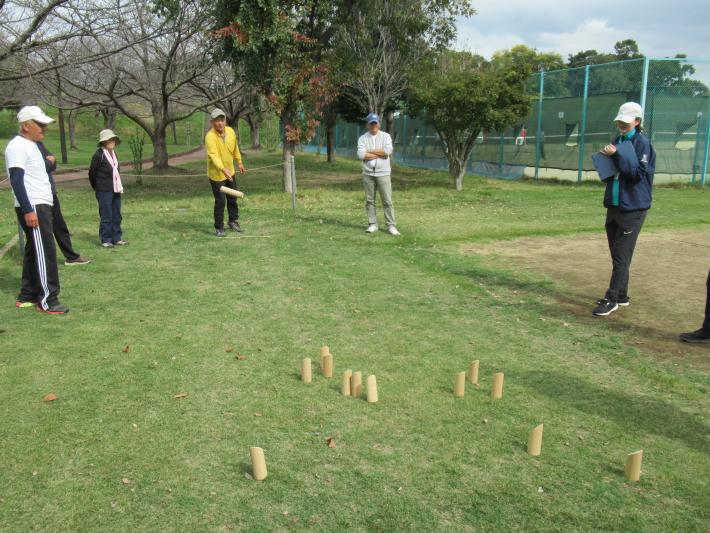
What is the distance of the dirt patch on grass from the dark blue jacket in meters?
1.14

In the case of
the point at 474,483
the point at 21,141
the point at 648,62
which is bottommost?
the point at 474,483

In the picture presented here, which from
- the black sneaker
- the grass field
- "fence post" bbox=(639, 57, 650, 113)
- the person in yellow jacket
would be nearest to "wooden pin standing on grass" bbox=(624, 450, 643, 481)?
the grass field

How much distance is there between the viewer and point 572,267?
860 cm

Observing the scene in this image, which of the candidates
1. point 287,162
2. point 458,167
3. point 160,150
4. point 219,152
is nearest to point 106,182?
point 219,152

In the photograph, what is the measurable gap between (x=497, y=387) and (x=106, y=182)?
24.0 feet

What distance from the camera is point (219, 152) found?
1039cm

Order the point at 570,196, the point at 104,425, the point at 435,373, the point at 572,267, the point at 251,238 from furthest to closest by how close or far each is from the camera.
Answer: the point at 570,196 → the point at 251,238 → the point at 572,267 → the point at 435,373 → the point at 104,425

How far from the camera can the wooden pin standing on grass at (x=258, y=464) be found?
337cm

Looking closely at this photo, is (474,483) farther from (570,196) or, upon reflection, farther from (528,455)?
(570,196)

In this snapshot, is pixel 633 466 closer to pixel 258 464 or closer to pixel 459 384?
pixel 459 384

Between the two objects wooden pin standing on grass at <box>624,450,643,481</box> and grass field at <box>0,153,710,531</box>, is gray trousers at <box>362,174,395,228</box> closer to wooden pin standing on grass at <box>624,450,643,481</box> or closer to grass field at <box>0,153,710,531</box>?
grass field at <box>0,153,710,531</box>

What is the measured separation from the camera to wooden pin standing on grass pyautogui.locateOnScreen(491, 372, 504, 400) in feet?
14.5

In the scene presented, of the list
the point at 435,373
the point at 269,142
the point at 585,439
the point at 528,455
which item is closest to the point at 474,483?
the point at 528,455

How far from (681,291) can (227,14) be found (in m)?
12.2
